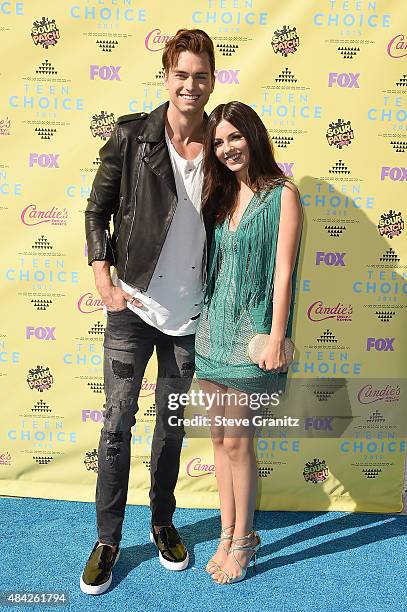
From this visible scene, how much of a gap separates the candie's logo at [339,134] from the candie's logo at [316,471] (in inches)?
70.8

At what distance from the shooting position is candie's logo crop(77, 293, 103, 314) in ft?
12.0

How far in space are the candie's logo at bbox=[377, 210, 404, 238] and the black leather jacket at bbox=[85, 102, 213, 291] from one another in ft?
4.07

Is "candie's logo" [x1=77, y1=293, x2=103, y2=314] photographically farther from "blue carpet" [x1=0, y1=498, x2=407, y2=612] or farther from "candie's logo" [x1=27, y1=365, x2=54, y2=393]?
"blue carpet" [x1=0, y1=498, x2=407, y2=612]

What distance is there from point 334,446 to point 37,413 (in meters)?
1.73

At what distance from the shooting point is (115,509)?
2.94 metres

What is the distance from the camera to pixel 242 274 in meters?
2.70

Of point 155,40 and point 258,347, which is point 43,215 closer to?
point 155,40

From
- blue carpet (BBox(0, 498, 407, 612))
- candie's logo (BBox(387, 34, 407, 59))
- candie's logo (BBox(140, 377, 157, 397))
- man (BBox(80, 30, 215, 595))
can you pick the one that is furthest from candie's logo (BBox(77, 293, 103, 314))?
candie's logo (BBox(387, 34, 407, 59))

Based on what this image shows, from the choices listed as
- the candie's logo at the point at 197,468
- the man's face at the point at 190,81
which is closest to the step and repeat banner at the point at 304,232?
the candie's logo at the point at 197,468

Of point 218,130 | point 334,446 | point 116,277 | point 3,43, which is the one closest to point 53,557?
point 116,277

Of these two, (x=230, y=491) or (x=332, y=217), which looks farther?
(x=332, y=217)

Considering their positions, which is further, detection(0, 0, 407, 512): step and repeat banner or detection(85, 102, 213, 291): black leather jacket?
detection(0, 0, 407, 512): step and repeat banner

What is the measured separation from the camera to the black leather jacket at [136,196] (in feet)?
8.82

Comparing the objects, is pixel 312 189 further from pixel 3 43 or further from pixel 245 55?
pixel 3 43
